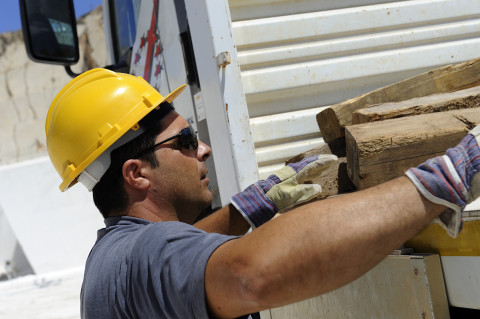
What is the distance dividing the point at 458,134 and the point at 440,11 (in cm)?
151

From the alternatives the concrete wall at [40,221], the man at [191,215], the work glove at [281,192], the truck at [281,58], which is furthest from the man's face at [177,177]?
the concrete wall at [40,221]

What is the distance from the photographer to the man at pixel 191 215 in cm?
125

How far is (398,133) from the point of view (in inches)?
70.2

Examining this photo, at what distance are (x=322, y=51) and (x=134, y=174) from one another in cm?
140

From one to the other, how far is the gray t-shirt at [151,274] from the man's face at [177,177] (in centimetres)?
24

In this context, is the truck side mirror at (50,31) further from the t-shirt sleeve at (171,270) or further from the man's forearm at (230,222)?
the t-shirt sleeve at (171,270)

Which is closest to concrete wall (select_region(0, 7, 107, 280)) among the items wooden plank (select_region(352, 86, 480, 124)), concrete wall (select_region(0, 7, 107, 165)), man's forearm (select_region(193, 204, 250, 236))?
man's forearm (select_region(193, 204, 250, 236))

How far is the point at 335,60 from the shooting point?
2.89 m

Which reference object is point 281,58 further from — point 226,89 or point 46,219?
point 46,219

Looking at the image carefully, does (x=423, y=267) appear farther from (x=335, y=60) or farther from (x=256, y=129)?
(x=335, y=60)

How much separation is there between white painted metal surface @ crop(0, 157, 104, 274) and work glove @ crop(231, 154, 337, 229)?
9.14 m

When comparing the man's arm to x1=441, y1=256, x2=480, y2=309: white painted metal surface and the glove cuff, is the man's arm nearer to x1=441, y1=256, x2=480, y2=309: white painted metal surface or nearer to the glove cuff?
x1=441, y1=256, x2=480, y2=309: white painted metal surface

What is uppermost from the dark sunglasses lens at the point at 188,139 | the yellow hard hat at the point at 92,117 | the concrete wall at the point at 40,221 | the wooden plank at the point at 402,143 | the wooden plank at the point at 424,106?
the yellow hard hat at the point at 92,117

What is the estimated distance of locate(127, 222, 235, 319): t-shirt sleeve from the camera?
4.45ft
